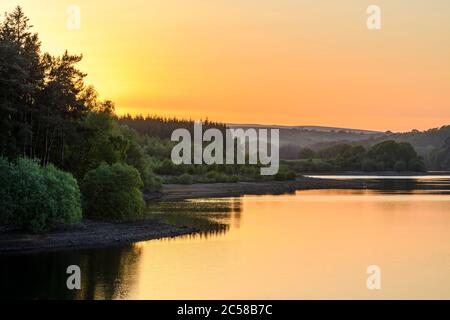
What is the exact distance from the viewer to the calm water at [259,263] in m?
39.8

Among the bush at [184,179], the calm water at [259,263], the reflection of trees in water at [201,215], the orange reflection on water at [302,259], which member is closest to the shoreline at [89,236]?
the calm water at [259,263]

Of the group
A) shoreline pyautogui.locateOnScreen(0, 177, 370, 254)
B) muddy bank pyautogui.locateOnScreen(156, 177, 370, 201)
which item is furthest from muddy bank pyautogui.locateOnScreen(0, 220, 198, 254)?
muddy bank pyautogui.locateOnScreen(156, 177, 370, 201)

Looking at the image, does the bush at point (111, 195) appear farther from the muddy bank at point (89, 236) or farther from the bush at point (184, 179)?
the bush at point (184, 179)

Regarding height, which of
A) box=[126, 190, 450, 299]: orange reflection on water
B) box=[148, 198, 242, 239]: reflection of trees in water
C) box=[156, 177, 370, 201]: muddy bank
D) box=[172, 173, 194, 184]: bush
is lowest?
box=[126, 190, 450, 299]: orange reflection on water

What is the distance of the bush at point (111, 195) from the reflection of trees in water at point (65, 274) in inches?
499

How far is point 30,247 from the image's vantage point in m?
52.1

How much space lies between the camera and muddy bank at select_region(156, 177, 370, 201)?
393 ft

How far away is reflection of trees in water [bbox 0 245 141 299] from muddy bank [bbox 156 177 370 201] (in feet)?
184

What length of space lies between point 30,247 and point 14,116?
17532 millimetres

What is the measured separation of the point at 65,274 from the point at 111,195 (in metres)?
23.0

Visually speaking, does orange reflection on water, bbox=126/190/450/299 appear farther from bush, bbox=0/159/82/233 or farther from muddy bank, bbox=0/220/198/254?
bush, bbox=0/159/82/233

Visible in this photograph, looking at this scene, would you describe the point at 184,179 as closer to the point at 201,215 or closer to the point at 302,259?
the point at 201,215
